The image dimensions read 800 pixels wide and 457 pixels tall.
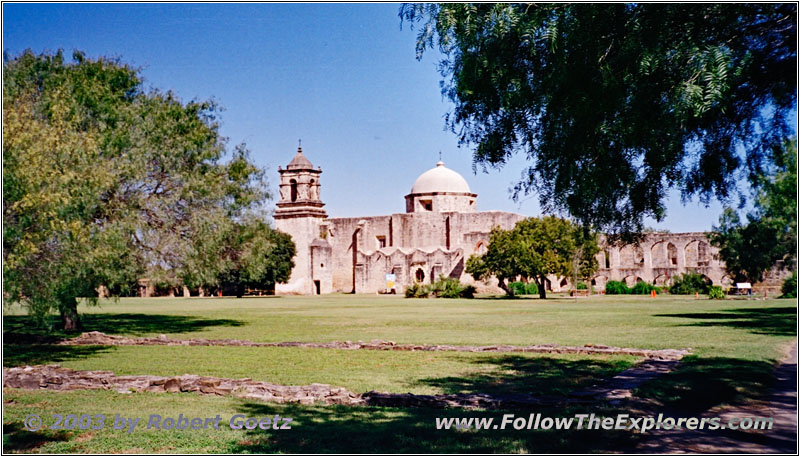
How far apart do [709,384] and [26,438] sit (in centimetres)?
662

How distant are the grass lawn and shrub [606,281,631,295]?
28280 mm

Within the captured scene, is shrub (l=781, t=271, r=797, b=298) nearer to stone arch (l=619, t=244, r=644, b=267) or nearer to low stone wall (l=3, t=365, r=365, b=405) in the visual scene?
stone arch (l=619, t=244, r=644, b=267)

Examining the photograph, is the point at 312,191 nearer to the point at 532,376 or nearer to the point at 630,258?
the point at 630,258

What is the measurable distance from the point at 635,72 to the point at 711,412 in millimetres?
3043

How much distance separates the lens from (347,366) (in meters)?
10.1

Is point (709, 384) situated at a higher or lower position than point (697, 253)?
lower

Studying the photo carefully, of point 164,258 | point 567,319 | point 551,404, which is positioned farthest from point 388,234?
point 551,404

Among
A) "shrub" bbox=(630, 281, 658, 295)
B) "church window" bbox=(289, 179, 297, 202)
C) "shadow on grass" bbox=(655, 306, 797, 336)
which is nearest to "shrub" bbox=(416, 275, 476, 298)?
"shrub" bbox=(630, 281, 658, 295)

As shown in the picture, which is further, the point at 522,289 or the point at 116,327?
the point at 522,289

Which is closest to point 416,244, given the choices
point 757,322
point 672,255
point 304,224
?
point 304,224

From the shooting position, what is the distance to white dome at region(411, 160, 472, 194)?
60.5m

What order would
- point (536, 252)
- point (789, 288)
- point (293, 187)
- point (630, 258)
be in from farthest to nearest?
point (293, 187) → point (630, 258) → point (536, 252) → point (789, 288)

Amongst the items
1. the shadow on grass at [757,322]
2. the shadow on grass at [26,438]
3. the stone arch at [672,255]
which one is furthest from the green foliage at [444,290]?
the shadow on grass at [26,438]

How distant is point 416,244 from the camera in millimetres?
57406
